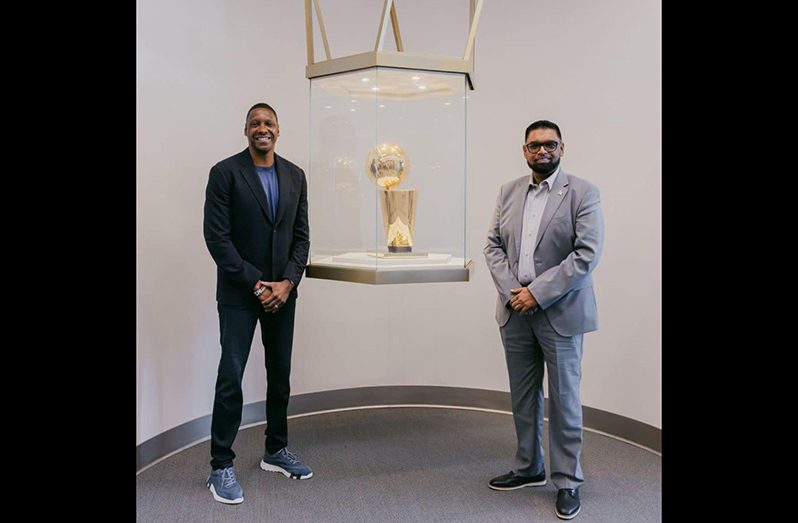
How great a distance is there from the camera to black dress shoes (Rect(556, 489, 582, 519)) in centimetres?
270

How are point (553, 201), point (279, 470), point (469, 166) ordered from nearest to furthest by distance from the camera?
1. point (553, 201)
2. point (279, 470)
3. point (469, 166)

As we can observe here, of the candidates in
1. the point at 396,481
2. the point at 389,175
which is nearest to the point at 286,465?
the point at 396,481

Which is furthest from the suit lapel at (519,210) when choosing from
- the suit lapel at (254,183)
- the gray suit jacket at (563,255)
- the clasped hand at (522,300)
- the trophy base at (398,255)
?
the suit lapel at (254,183)

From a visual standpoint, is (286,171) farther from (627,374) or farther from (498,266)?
(627,374)

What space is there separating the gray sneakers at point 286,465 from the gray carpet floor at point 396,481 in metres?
0.05

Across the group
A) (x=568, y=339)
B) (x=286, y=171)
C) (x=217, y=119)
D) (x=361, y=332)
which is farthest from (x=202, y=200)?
(x=568, y=339)

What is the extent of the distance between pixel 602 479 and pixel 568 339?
0.88m

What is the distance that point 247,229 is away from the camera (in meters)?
3.00

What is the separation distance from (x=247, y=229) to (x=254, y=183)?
226mm

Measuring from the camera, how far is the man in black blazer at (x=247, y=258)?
9.57ft

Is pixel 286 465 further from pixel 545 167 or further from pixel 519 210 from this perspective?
pixel 545 167

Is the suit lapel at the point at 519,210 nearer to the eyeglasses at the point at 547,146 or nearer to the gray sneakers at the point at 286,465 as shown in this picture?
the eyeglasses at the point at 547,146

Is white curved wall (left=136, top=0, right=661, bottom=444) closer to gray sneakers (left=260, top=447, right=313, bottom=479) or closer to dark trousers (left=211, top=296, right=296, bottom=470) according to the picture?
dark trousers (left=211, top=296, right=296, bottom=470)

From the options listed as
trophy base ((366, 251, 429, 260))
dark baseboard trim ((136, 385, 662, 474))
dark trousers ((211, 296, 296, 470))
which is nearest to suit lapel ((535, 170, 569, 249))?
trophy base ((366, 251, 429, 260))
